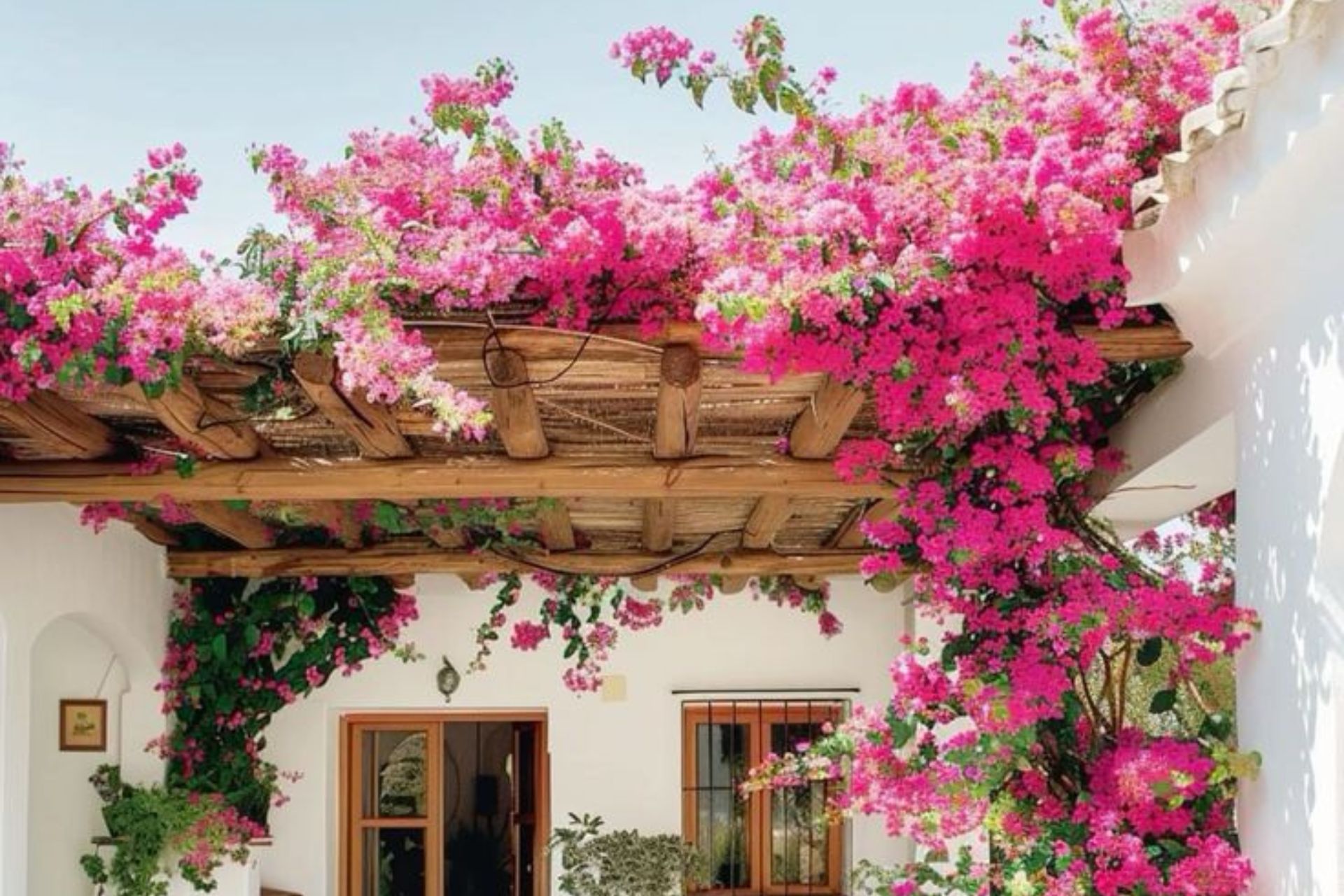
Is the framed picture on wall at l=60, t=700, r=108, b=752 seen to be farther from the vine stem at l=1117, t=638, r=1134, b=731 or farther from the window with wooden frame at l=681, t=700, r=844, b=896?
the vine stem at l=1117, t=638, r=1134, b=731

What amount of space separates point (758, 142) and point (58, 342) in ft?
5.51

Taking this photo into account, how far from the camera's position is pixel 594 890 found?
28.4ft

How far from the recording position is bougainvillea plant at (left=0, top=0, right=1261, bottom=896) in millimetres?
3502

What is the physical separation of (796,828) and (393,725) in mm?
2323

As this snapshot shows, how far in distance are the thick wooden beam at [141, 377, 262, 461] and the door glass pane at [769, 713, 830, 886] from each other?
193 inches

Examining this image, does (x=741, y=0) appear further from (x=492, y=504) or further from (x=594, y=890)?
(x=594, y=890)

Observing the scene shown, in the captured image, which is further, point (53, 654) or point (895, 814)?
point (53, 654)

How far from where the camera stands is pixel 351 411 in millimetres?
4324

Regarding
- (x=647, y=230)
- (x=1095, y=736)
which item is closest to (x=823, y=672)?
(x=1095, y=736)

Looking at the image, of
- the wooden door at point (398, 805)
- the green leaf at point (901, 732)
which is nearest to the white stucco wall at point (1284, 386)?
the green leaf at point (901, 732)

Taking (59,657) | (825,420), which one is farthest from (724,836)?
(825,420)

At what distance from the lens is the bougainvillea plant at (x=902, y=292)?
11.5 feet

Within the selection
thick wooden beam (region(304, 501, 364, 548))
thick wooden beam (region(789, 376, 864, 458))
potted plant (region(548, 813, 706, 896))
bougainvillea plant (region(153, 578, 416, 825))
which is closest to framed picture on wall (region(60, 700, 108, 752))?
bougainvillea plant (region(153, 578, 416, 825))

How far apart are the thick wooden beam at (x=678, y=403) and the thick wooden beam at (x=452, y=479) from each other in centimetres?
12
